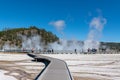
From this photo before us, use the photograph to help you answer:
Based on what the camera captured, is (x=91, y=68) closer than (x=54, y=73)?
No

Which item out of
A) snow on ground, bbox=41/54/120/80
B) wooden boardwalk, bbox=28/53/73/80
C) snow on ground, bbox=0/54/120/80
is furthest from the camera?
snow on ground, bbox=0/54/120/80

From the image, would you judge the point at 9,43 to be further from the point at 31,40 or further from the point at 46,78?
the point at 46,78

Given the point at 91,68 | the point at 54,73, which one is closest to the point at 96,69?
the point at 91,68

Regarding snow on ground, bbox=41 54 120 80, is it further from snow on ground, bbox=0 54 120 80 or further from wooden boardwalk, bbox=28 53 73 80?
wooden boardwalk, bbox=28 53 73 80

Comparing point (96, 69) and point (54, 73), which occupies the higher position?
point (54, 73)

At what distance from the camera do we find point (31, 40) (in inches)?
7544

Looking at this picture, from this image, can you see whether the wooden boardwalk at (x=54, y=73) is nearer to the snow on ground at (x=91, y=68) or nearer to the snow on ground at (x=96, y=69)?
the snow on ground at (x=96, y=69)

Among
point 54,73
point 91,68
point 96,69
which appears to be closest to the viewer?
point 54,73

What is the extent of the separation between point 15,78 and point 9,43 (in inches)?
6164

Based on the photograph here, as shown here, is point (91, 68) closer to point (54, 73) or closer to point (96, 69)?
point (96, 69)

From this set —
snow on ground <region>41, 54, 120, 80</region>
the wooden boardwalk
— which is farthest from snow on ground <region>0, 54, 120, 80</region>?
the wooden boardwalk

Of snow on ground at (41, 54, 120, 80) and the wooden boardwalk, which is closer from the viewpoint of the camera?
the wooden boardwalk

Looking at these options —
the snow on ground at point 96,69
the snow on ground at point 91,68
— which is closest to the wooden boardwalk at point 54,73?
the snow on ground at point 96,69

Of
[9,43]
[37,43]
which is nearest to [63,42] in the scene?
[37,43]
